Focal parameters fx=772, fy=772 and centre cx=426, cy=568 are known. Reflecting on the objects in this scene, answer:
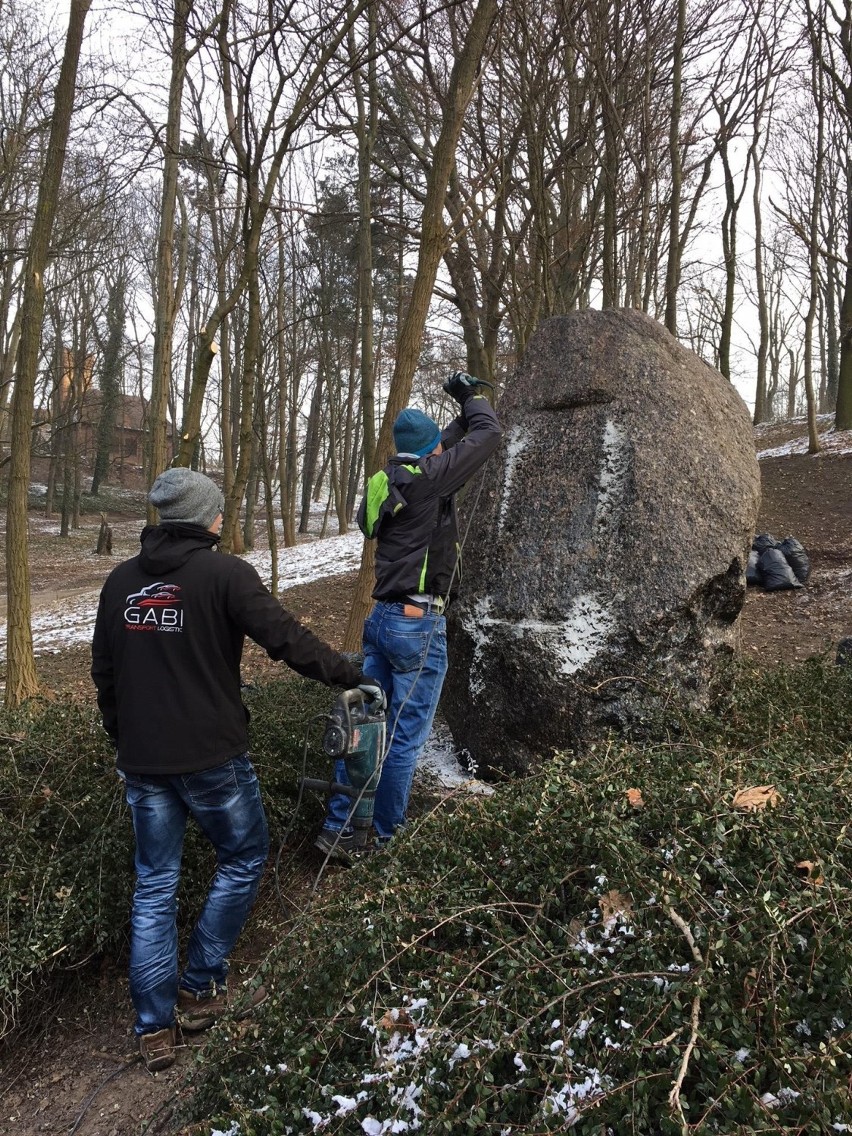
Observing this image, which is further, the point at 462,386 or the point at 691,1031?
the point at 462,386

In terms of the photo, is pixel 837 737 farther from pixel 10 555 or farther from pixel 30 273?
pixel 30 273

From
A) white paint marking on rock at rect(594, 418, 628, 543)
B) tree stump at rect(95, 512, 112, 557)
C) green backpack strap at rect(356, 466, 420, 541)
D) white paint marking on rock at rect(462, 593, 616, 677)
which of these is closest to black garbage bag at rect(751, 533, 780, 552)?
white paint marking on rock at rect(594, 418, 628, 543)

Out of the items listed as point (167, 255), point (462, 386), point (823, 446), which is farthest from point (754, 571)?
point (823, 446)

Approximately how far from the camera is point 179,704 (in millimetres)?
3006

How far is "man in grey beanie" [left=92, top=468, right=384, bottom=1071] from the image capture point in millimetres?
3008

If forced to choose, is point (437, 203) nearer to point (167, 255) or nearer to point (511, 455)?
point (511, 455)

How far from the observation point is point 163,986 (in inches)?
120

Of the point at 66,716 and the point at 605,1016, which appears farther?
the point at 66,716

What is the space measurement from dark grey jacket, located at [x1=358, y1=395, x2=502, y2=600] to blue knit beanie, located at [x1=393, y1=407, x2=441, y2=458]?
0.05 meters

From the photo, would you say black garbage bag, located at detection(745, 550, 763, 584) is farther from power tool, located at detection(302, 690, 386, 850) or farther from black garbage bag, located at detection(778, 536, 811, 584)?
power tool, located at detection(302, 690, 386, 850)

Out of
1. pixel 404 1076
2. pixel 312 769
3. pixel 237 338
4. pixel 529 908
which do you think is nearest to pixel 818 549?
pixel 312 769

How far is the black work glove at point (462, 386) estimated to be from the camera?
4.16 m

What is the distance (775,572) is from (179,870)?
738 cm

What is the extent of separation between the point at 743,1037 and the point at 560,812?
1.01 metres
